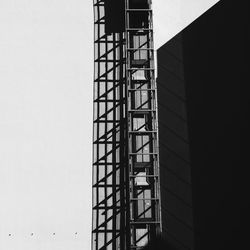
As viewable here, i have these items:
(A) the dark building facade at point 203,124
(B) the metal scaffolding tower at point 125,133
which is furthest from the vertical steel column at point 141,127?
(A) the dark building facade at point 203,124

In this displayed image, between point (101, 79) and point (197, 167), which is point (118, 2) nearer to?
point (101, 79)

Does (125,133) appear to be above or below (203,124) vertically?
below

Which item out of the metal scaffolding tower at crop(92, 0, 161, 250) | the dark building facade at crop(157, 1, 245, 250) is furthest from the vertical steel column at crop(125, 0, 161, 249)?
the dark building facade at crop(157, 1, 245, 250)

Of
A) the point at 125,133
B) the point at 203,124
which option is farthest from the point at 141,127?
the point at 203,124

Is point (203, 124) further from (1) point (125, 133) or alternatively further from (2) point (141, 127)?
(1) point (125, 133)

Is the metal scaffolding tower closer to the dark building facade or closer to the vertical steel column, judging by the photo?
the vertical steel column

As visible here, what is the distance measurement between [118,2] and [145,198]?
736cm

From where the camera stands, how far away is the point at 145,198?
12.6m

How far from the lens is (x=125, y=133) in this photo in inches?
520

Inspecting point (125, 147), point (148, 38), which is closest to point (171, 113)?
point (125, 147)

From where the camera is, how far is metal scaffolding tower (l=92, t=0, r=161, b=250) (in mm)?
12508

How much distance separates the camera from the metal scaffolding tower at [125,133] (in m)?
12.5

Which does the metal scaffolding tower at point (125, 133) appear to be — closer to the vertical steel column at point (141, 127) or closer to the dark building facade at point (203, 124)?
the vertical steel column at point (141, 127)

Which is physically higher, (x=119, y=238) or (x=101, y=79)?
(x=101, y=79)
